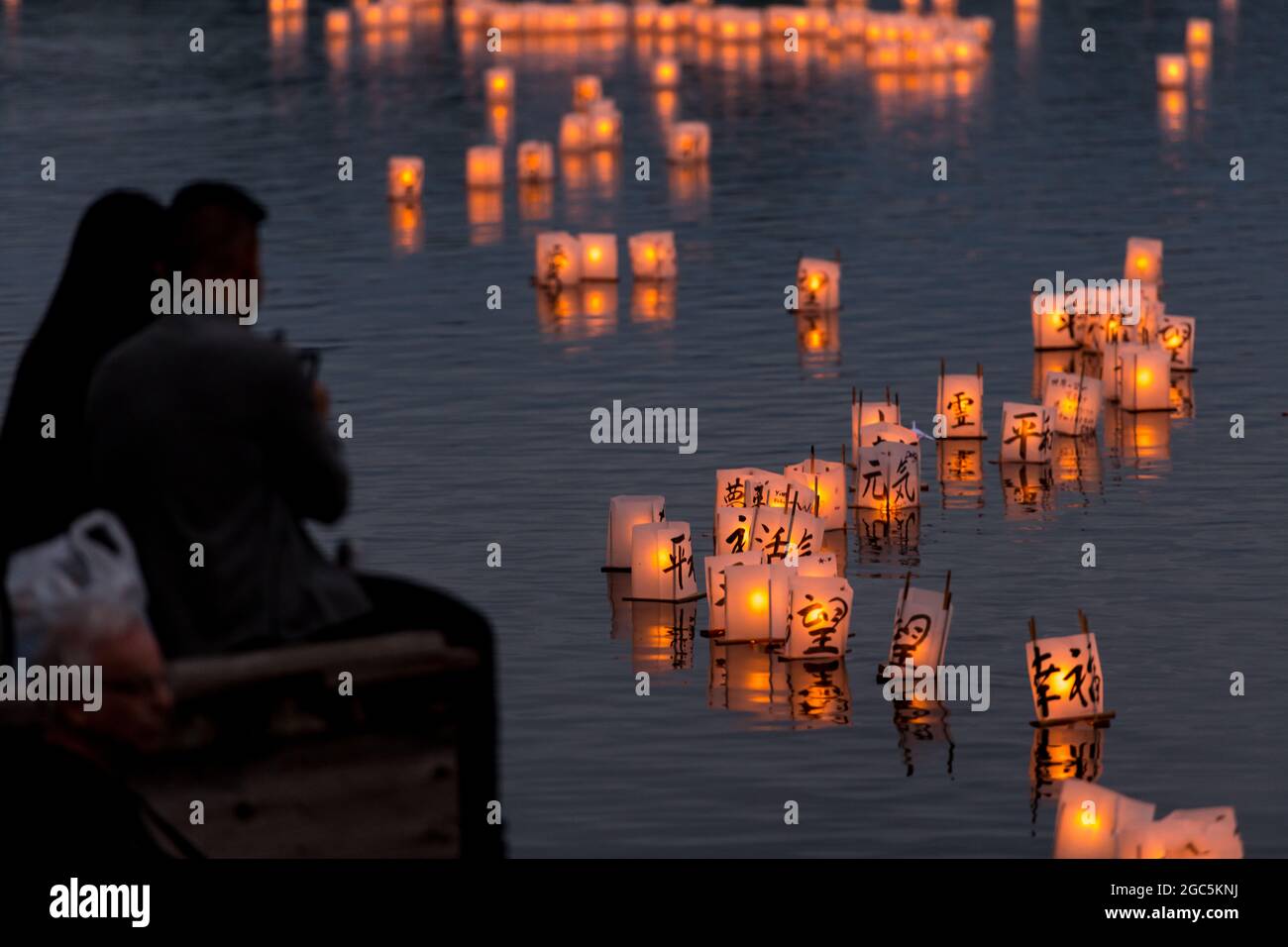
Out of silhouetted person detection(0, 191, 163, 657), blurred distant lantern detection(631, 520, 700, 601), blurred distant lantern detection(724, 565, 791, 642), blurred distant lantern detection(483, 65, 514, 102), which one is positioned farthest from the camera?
blurred distant lantern detection(483, 65, 514, 102)

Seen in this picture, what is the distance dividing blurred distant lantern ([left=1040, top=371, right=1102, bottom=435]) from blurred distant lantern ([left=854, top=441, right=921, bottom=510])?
2744 mm

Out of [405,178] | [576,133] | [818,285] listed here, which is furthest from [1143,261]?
[576,133]

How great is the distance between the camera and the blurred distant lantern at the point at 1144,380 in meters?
22.6

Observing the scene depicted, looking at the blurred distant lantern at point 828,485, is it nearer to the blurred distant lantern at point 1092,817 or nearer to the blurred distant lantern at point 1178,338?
the blurred distant lantern at point 1092,817

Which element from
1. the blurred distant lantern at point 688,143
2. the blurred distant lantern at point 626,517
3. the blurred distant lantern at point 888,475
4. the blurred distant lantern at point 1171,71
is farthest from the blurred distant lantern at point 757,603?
the blurred distant lantern at point 1171,71

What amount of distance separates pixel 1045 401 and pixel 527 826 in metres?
9.77

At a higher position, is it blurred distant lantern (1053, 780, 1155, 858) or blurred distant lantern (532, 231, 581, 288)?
blurred distant lantern (532, 231, 581, 288)

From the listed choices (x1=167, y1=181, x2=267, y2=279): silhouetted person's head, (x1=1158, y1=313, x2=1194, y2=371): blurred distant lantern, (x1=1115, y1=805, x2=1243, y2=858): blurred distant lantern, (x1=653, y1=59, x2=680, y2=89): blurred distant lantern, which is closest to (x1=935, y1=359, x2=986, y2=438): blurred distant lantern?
(x1=1158, y1=313, x2=1194, y2=371): blurred distant lantern

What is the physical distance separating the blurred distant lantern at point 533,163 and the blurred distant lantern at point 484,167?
0.58m

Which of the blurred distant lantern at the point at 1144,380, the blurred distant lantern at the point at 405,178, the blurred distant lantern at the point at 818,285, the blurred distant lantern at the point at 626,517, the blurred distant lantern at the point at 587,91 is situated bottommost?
the blurred distant lantern at the point at 626,517

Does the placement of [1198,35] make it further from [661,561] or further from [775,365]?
[661,561]

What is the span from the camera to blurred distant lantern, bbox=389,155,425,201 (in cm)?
3591

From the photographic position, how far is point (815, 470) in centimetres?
1844

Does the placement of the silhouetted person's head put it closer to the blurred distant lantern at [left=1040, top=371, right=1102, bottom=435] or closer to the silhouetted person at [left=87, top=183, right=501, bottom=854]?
the silhouetted person at [left=87, top=183, right=501, bottom=854]
